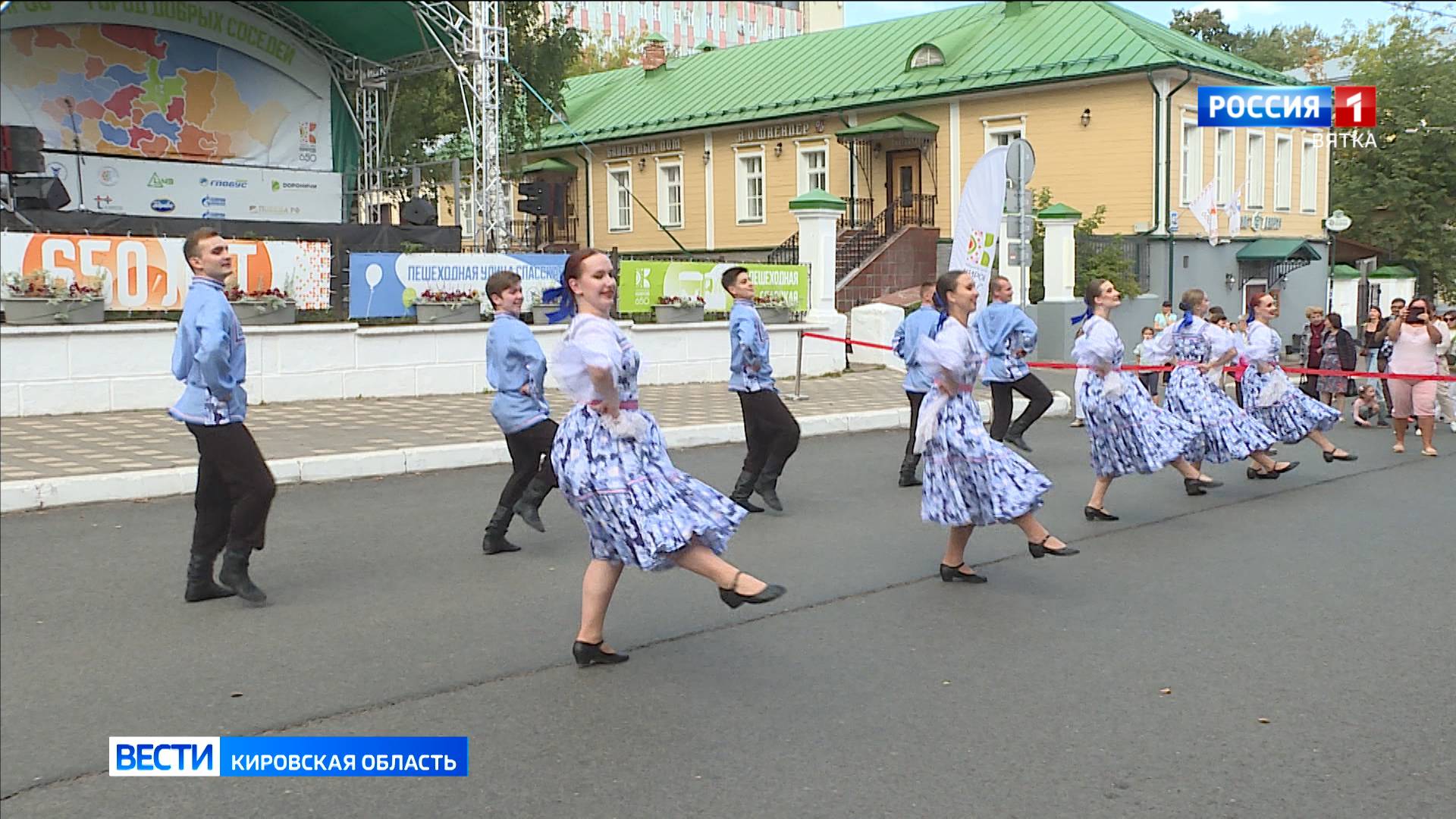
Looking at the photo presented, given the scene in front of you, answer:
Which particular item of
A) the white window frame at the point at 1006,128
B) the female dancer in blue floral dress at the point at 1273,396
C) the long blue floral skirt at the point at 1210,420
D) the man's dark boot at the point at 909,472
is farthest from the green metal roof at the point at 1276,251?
the man's dark boot at the point at 909,472

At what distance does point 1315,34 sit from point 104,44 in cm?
6702

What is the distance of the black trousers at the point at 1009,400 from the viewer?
1218cm

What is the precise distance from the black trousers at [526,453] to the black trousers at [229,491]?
161 cm

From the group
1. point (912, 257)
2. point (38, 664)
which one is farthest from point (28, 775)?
point (912, 257)

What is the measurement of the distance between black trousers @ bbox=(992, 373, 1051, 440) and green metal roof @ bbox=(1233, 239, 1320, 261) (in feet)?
67.2

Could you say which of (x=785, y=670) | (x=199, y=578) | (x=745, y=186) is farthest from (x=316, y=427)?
(x=745, y=186)

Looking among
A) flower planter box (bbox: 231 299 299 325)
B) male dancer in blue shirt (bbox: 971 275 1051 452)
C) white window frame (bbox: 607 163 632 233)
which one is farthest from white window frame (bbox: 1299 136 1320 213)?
flower planter box (bbox: 231 299 299 325)

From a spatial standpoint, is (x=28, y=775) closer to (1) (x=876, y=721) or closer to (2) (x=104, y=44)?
(1) (x=876, y=721)

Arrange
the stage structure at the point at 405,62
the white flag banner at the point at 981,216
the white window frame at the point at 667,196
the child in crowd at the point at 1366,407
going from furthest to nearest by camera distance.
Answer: the white window frame at the point at 667,196, the stage structure at the point at 405,62, the child in crowd at the point at 1366,407, the white flag banner at the point at 981,216

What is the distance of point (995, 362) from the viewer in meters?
12.1

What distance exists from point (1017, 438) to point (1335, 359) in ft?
19.8

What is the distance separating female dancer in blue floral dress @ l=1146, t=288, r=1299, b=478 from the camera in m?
10.3

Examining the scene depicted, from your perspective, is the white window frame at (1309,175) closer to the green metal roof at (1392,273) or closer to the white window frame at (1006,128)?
the green metal roof at (1392,273)

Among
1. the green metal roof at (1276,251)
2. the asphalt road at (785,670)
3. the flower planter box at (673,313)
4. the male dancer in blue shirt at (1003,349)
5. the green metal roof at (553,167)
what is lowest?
the asphalt road at (785,670)
